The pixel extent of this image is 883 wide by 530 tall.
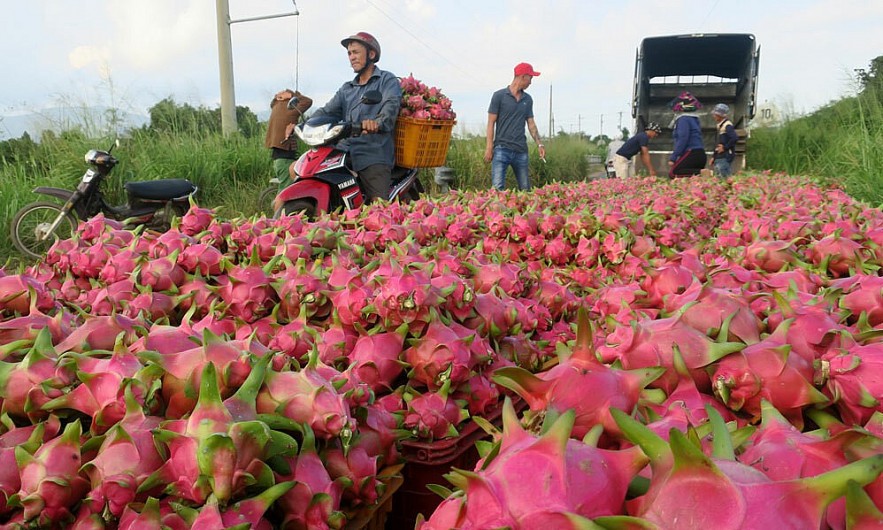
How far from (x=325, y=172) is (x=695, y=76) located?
10942 millimetres

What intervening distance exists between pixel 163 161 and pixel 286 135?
194 cm

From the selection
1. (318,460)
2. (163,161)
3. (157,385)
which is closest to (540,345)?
(318,460)

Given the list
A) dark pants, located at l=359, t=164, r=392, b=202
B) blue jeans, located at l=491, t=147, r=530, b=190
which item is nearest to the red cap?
blue jeans, located at l=491, t=147, r=530, b=190

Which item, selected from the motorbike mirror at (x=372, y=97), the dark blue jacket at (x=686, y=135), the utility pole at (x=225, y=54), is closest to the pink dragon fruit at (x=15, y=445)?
the motorbike mirror at (x=372, y=97)

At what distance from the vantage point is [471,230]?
8.23ft

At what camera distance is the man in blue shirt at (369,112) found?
207 inches

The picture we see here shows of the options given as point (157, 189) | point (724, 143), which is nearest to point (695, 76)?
point (724, 143)

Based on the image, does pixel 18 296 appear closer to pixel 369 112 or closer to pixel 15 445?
pixel 15 445

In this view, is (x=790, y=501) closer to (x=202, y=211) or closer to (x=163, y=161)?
(x=202, y=211)

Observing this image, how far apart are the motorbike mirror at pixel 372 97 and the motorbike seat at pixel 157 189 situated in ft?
7.70

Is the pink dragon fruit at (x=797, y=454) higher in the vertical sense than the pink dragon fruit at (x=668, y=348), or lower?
lower

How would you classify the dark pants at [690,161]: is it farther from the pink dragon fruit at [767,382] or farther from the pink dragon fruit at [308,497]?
the pink dragon fruit at [308,497]

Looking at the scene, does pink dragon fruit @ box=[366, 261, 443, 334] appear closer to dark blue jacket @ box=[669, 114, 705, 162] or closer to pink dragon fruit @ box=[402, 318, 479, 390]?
pink dragon fruit @ box=[402, 318, 479, 390]

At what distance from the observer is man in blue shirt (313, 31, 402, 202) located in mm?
5258
